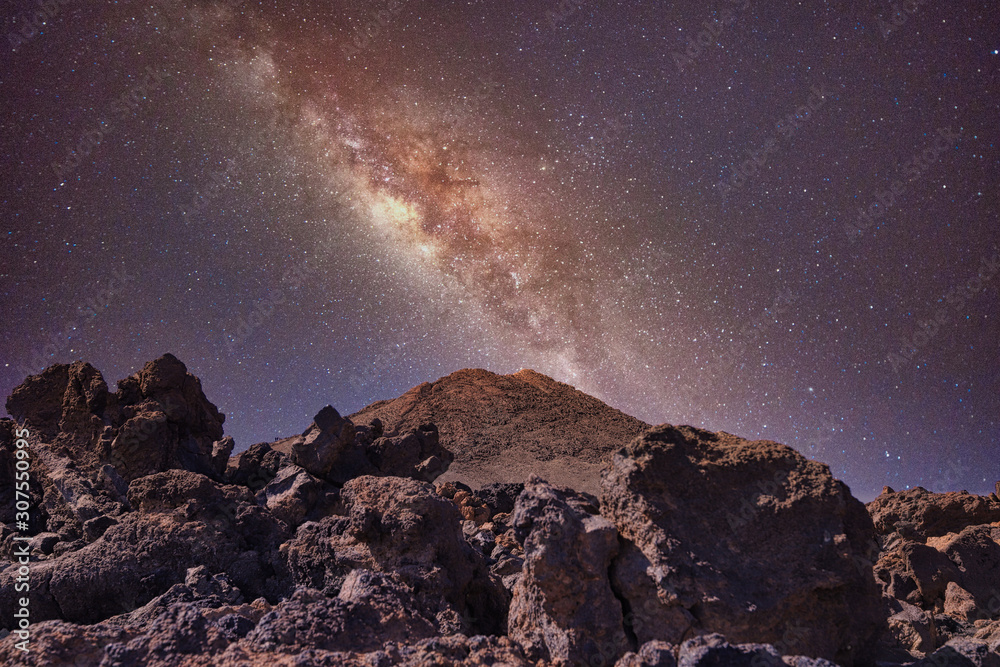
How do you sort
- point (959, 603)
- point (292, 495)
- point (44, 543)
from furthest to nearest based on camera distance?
point (292, 495) < point (44, 543) < point (959, 603)

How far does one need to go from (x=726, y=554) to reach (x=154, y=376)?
13.8 meters

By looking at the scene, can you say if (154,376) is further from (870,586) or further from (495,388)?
(495,388)

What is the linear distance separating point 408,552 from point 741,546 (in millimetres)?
2843

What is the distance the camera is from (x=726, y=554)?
12.4 ft

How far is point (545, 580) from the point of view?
11.9ft

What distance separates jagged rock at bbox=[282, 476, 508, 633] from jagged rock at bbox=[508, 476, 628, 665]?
0.89 meters

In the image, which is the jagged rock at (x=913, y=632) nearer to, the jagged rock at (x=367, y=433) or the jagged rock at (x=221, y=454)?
the jagged rock at (x=367, y=433)

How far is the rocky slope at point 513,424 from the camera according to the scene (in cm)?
3706

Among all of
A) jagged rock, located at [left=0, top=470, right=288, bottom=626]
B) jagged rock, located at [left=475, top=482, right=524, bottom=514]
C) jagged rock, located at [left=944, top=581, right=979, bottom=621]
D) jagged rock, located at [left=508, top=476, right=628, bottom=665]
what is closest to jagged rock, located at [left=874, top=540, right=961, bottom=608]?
jagged rock, located at [left=944, top=581, right=979, bottom=621]

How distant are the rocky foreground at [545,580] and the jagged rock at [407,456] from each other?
8.41 m

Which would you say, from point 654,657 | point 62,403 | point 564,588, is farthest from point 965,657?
point 62,403

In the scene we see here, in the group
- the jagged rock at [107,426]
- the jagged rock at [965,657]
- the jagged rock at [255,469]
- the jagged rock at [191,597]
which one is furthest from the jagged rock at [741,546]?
the jagged rock at [255,469]

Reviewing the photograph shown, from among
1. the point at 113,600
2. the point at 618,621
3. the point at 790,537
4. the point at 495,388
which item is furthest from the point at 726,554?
the point at 495,388

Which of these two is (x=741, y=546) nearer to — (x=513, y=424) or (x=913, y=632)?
(x=913, y=632)
